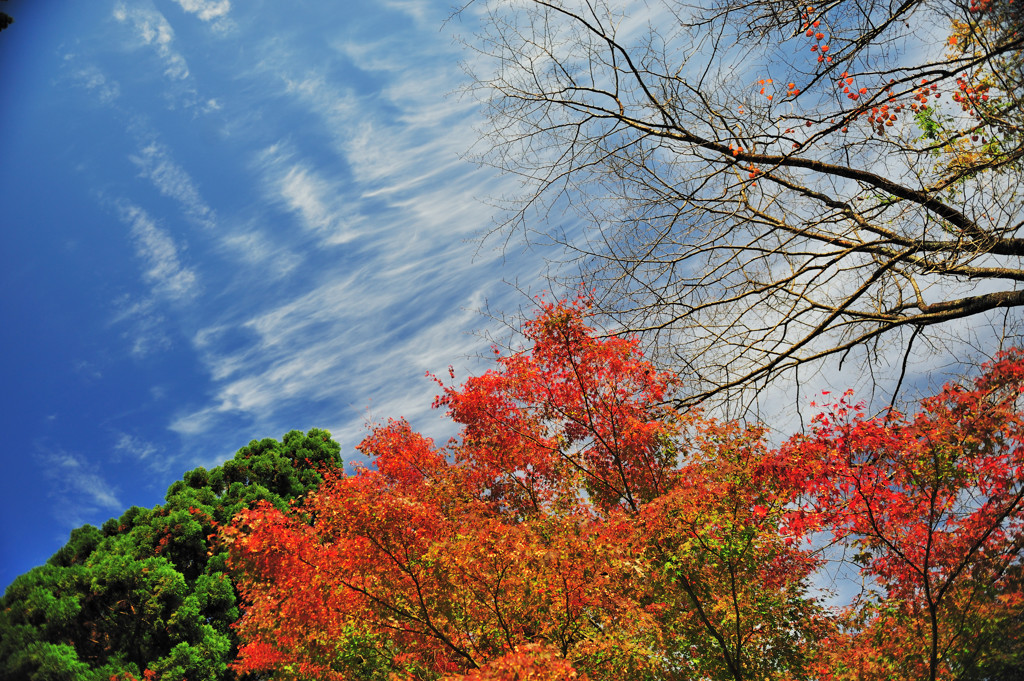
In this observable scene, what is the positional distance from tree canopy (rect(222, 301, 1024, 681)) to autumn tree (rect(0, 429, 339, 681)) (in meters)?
5.14

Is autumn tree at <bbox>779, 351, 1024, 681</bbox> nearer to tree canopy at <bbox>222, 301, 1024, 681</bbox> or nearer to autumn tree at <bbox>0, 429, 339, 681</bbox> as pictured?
tree canopy at <bbox>222, 301, 1024, 681</bbox>

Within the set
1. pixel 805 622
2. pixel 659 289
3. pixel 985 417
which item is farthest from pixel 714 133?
pixel 805 622

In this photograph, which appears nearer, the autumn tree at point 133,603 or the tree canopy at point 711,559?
the tree canopy at point 711,559

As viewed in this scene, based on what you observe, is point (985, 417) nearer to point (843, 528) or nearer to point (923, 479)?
point (923, 479)

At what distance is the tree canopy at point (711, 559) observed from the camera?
6.65 meters

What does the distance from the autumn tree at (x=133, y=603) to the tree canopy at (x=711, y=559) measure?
5138mm

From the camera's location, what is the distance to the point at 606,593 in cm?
701

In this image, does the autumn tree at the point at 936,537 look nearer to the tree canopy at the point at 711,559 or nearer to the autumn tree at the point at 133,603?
the tree canopy at the point at 711,559

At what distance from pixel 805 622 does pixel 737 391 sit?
2994 mm

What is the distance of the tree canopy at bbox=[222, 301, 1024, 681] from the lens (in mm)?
6652

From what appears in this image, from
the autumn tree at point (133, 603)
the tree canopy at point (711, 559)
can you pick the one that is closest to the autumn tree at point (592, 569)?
the tree canopy at point (711, 559)

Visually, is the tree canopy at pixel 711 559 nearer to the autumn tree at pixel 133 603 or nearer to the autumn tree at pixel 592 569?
the autumn tree at pixel 592 569

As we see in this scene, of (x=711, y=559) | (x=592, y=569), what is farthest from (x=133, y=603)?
(x=711, y=559)

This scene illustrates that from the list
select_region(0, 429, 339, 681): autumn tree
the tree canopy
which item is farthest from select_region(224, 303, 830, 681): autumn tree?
select_region(0, 429, 339, 681): autumn tree
